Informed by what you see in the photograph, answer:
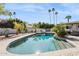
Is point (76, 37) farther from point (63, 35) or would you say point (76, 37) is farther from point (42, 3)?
point (42, 3)

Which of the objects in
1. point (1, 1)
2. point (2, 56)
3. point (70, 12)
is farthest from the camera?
point (70, 12)

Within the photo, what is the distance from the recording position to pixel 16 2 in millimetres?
9008

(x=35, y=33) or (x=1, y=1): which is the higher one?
(x=1, y=1)

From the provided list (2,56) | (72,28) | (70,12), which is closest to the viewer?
(2,56)

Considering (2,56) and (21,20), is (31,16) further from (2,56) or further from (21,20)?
(2,56)

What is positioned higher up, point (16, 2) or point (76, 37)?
point (16, 2)

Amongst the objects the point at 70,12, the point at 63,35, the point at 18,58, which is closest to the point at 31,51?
the point at 18,58

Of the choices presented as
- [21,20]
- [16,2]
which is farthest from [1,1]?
[21,20]

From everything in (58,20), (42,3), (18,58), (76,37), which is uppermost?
(42,3)

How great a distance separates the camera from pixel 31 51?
898cm

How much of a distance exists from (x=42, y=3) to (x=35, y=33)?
203 centimetres

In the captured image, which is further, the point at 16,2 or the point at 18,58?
the point at 16,2

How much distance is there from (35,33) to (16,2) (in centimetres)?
228

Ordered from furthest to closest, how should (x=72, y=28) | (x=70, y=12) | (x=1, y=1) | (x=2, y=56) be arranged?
(x=72, y=28), (x=70, y=12), (x=1, y=1), (x=2, y=56)
